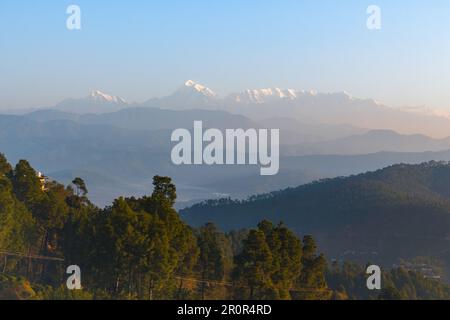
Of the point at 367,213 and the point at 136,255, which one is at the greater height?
the point at 367,213

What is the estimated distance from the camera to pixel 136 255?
2972 cm

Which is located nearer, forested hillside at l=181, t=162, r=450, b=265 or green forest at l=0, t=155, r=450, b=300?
green forest at l=0, t=155, r=450, b=300

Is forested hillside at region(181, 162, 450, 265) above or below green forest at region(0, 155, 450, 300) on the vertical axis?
above

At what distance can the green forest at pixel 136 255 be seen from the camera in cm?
2931

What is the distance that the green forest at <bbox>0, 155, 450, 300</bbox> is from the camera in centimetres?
2931

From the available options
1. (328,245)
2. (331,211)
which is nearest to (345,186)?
(331,211)

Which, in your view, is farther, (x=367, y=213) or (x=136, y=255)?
(x=367, y=213)

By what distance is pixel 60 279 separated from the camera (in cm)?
3472

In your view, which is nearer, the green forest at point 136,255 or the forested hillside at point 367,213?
the green forest at point 136,255

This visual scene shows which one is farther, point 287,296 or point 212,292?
point 212,292

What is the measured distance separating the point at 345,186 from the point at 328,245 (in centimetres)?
4271

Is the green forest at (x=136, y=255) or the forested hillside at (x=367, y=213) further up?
the forested hillside at (x=367, y=213)
